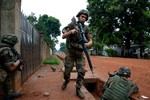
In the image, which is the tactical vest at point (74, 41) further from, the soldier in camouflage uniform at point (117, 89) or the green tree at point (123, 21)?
the green tree at point (123, 21)

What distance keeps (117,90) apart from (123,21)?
102ft

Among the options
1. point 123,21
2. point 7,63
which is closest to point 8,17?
point 7,63

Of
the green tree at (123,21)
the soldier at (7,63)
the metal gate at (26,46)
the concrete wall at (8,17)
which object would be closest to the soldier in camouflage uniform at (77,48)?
the concrete wall at (8,17)

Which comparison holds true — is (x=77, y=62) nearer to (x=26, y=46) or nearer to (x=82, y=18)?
(x=82, y=18)

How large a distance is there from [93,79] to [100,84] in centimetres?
45

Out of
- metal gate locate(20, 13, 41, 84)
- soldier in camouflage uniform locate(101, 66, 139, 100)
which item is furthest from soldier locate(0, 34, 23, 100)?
metal gate locate(20, 13, 41, 84)

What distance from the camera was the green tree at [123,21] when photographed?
32500mm

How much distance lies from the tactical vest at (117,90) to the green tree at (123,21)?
1092 inches

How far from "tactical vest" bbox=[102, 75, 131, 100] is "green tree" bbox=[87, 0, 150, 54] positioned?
27.7 meters

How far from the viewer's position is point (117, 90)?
4461 millimetres

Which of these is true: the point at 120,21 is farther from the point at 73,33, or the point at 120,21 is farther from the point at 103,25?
the point at 73,33

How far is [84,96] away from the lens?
5.16m

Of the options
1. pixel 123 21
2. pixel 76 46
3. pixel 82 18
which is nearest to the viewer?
pixel 82 18

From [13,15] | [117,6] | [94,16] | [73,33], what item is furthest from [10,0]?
[94,16]
